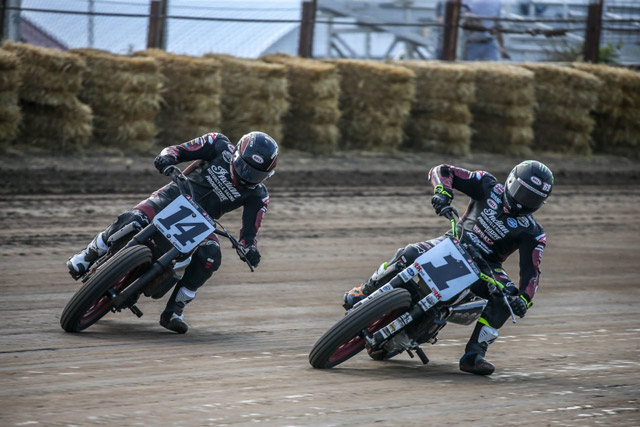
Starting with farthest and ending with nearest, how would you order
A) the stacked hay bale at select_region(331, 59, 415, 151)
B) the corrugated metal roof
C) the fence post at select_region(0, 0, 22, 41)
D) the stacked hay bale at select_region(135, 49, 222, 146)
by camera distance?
1. the stacked hay bale at select_region(331, 59, 415, 151)
2. the corrugated metal roof
3. the stacked hay bale at select_region(135, 49, 222, 146)
4. the fence post at select_region(0, 0, 22, 41)

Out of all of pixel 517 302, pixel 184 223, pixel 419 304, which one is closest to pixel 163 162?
pixel 184 223

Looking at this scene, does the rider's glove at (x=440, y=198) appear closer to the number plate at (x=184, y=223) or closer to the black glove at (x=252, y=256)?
the black glove at (x=252, y=256)

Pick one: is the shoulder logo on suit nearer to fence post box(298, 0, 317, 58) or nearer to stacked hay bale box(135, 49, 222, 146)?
stacked hay bale box(135, 49, 222, 146)

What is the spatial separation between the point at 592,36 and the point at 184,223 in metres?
16.9

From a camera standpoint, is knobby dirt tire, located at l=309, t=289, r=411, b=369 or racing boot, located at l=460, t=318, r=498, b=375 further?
racing boot, located at l=460, t=318, r=498, b=375

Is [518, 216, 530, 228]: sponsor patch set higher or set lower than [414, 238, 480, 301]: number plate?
higher

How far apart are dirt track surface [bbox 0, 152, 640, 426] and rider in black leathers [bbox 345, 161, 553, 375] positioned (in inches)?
15.4

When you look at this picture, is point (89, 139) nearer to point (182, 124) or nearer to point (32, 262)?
point (182, 124)

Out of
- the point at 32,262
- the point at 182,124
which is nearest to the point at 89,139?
the point at 182,124

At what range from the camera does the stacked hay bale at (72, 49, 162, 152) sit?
14688mm

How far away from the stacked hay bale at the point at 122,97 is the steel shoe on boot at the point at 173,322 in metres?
8.38

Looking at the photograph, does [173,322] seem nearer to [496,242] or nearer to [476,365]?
[476,365]

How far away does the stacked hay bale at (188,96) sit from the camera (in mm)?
15359

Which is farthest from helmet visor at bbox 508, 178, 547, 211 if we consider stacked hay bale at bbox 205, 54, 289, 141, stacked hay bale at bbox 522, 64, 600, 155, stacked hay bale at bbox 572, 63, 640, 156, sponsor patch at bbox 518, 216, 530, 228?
stacked hay bale at bbox 572, 63, 640, 156
